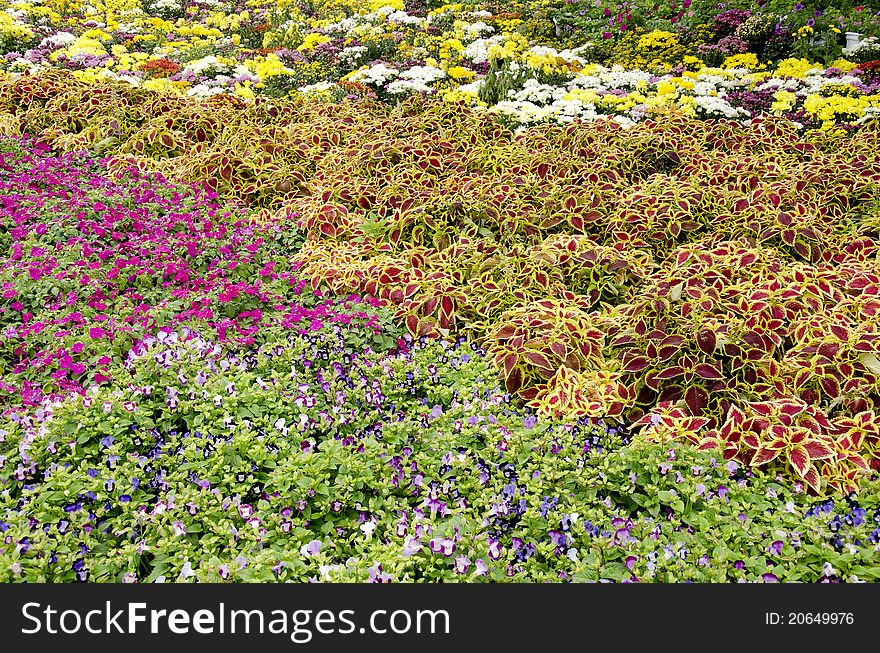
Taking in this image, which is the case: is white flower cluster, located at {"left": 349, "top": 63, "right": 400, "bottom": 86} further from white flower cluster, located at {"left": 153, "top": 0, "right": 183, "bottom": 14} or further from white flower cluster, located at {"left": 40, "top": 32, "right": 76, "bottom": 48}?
white flower cluster, located at {"left": 153, "top": 0, "right": 183, "bottom": 14}

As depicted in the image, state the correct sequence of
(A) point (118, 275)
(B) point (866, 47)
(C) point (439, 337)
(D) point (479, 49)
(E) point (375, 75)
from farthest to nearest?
1. (D) point (479, 49)
2. (B) point (866, 47)
3. (E) point (375, 75)
4. (A) point (118, 275)
5. (C) point (439, 337)

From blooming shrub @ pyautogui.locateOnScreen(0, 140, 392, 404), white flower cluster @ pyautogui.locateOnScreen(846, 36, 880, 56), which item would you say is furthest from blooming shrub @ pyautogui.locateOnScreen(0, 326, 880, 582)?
white flower cluster @ pyautogui.locateOnScreen(846, 36, 880, 56)

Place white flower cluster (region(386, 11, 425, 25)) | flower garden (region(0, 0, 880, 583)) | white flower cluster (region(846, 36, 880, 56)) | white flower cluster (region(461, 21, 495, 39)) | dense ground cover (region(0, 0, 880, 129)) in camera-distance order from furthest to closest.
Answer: white flower cluster (region(386, 11, 425, 25))
white flower cluster (region(461, 21, 495, 39))
white flower cluster (region(846, 36, 880, 56))
dense ground cover (region(0, 0, 880, 129))
flower garden (region(0, 0, 880, 583))

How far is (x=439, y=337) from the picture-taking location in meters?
3.49

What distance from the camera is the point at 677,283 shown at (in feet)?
11.3

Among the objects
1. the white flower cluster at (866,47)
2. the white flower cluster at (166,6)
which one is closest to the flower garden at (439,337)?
the white flower cluster at (866,47)

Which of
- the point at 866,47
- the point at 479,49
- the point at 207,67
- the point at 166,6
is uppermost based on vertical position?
the point at 166,6

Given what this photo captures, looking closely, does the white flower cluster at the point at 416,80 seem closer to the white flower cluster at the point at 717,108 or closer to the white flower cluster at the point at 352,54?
the white flower cluster at the point at 352,54

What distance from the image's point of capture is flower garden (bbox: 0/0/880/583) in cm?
222

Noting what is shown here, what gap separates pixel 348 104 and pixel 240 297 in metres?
3.64

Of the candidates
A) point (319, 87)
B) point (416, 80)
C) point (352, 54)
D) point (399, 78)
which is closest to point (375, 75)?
point (399, 78)

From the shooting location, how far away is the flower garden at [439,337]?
7.30 feet

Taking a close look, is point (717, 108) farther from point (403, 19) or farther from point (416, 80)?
point (403, 19)
